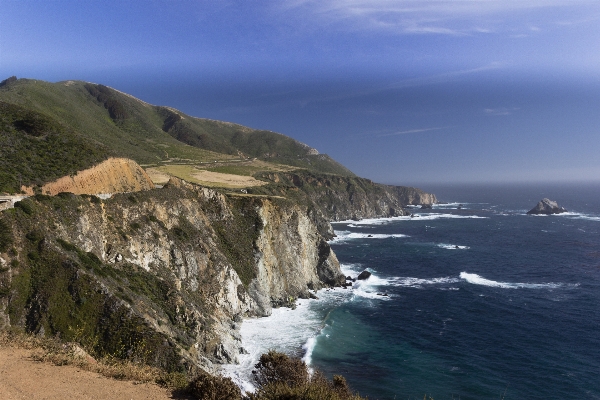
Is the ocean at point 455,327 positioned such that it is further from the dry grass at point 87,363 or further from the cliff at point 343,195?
the cliff at point 343,195

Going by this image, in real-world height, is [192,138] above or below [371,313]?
above

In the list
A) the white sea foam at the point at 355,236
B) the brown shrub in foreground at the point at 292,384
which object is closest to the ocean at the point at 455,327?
the brown shrub in foreground at the point at 292,384

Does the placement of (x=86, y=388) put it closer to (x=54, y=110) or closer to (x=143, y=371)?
(x=143, y=371)

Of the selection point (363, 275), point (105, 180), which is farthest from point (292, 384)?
point (363, 275)

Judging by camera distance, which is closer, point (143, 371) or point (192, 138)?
point (143, 371)

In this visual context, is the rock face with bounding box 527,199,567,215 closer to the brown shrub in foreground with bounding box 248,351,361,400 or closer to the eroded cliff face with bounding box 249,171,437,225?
the eroded cliff face with bounding box 249,171,437,225

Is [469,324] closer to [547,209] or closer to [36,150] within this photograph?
[36,150]

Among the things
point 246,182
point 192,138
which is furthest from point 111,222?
Answer: point 192,138
